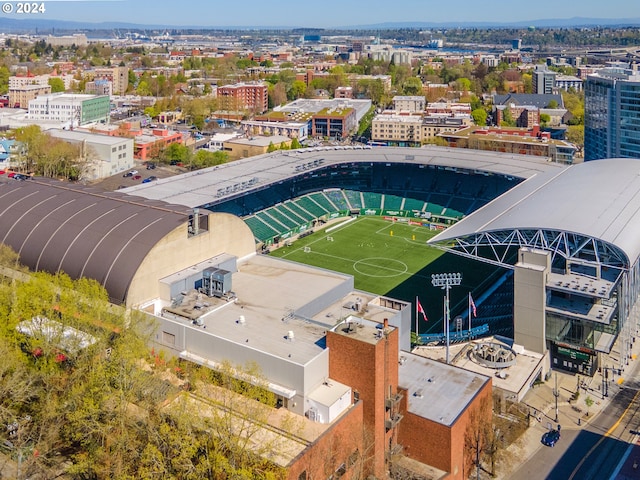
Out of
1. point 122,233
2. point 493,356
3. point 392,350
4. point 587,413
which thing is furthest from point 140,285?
point 587,413

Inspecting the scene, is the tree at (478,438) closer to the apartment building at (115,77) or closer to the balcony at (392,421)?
the balcony at (392,421)

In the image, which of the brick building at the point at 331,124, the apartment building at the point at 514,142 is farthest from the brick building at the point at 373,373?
the brick building at the point at 331,124

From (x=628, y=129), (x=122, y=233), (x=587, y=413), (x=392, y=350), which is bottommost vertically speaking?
(x=587, y=413)

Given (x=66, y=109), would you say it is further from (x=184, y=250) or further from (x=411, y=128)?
(x=184, y=250)

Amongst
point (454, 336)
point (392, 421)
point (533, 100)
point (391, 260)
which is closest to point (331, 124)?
point (533, 100)

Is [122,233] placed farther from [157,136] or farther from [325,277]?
[157,136]

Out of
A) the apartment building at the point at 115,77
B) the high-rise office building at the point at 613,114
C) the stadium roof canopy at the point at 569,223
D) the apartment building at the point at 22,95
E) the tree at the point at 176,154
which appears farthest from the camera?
the apartment building at the point at 115,77
